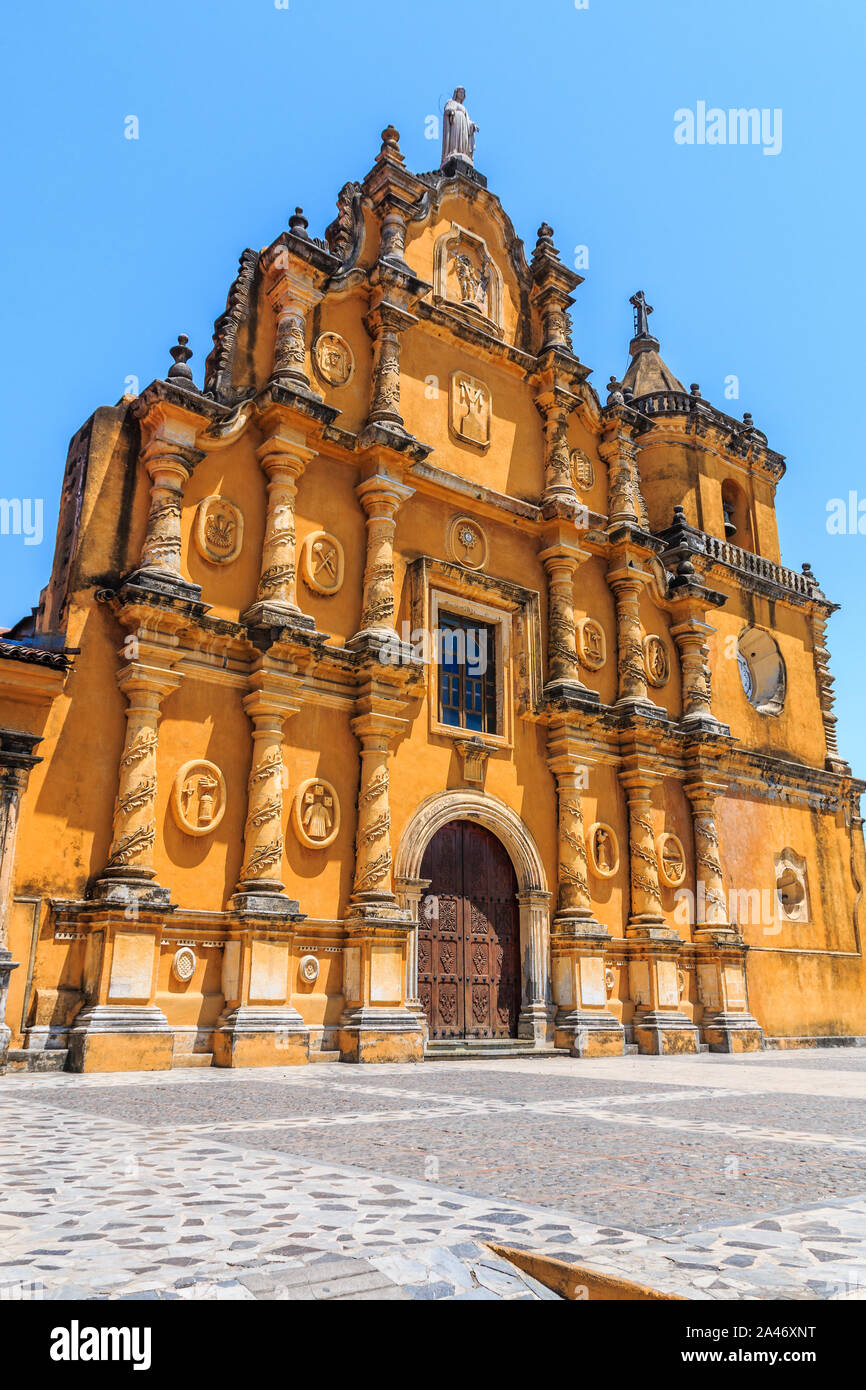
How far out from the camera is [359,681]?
47.2 ft

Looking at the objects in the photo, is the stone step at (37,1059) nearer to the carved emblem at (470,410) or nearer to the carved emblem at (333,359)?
the carved emblem at (333,359)

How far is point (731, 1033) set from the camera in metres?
17.7

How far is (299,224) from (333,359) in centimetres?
201

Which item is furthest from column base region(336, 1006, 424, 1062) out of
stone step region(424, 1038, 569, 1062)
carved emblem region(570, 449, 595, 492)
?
carved emblem region(570, 449, 595, 492)

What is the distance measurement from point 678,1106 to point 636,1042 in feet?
29.7

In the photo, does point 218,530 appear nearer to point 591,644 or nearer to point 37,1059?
point 37,1059

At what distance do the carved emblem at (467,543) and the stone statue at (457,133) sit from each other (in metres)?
7.94

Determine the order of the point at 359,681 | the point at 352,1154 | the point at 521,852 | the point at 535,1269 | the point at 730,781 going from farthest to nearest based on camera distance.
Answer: the point at 730,781, the point at 521,852, the point at 359,681, the point at 352,1154, the point at 535,1269

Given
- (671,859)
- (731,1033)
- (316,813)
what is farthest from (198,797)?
(731,1033)

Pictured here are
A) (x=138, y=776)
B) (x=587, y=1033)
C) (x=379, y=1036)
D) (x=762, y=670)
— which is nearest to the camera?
(x=138, y=776)

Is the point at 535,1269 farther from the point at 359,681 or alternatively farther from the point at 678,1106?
the point at 359,681

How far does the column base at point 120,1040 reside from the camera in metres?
10.5

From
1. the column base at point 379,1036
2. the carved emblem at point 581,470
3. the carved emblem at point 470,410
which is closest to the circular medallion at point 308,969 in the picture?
the column base at point 379,1036

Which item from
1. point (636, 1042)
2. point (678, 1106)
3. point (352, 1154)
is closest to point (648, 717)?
point (636, 1042)
